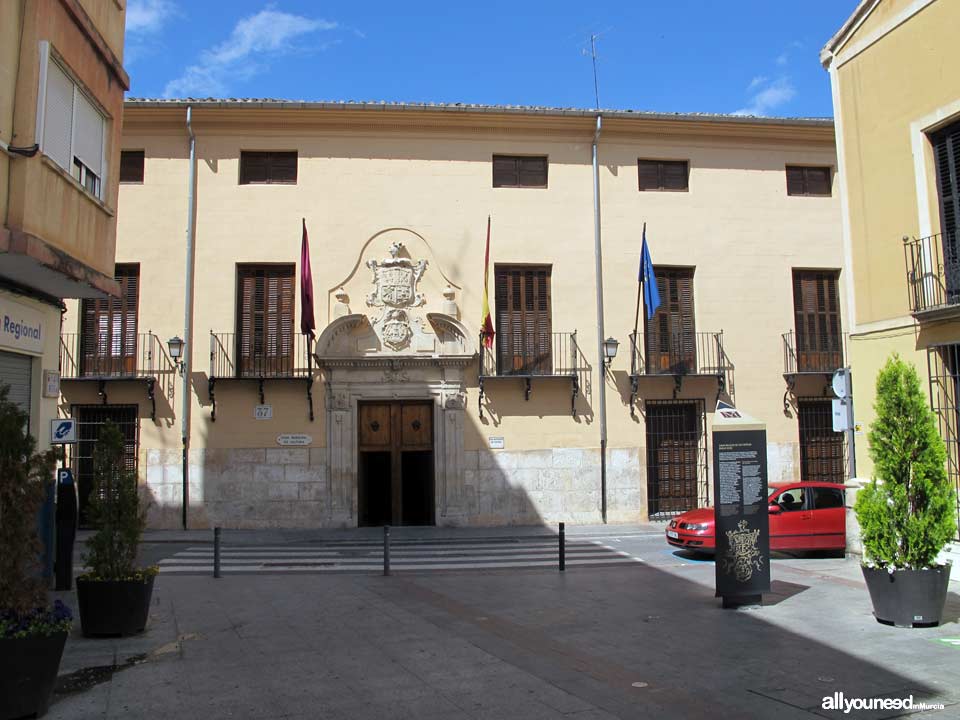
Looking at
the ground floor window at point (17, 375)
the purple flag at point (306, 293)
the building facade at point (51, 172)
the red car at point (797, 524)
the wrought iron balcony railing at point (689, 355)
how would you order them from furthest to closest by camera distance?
the wrought iron balcony railing at point (689, 355) < the purple flag at point (306, 293) < the red car at point (797, 524) < the ground floor window at point (17, 375) < the building facade at point (51, 172)

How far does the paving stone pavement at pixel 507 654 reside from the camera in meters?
5.97

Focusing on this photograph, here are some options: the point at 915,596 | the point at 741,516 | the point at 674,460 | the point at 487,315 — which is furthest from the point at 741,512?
the point at 674,460

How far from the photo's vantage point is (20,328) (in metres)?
10.2

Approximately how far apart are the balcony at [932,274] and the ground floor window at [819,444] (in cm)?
890

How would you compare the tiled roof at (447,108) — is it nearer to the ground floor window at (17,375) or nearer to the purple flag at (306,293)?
the purple flag at (306,293)

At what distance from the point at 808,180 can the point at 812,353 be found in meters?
4.57

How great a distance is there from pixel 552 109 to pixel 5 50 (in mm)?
13114

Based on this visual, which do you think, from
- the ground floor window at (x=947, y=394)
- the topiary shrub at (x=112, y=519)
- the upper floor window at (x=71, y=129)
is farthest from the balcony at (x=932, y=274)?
A: the upper floor window at (x=71, y=129)

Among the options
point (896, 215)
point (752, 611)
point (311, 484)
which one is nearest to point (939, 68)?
point (896, 215)

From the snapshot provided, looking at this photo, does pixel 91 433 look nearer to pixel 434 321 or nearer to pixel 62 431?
pixel 62 431

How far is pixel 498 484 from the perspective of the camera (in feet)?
61.5

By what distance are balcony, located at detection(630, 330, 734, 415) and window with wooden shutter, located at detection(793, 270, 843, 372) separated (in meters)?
2.11

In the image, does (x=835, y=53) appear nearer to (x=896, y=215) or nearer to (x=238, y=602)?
Result: (x=896, y=215)

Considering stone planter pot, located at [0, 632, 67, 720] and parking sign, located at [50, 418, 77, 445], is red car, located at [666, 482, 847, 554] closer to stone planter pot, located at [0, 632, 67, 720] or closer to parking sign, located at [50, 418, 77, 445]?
parking sign, located at [50, 418, 77, 445]
